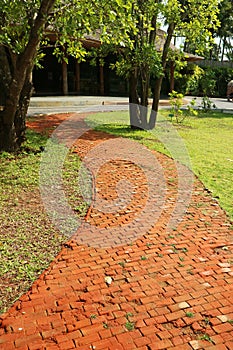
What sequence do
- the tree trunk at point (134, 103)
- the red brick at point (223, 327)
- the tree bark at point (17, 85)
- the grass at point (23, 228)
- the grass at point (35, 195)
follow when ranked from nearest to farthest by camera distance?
the red brick at point (223, 327)
the grass at point (23, 228)
the grass at point (35, 195)
the tree bark at point (17, 85)
the tree trunk at point (134, 103)

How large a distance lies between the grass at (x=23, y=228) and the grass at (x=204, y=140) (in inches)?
97.1

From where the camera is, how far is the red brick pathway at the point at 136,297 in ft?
8.56

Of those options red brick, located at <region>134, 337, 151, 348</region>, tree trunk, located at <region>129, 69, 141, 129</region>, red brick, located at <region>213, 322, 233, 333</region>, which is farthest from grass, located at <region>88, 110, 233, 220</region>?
red brick, located at <region>134, 337, 151, 348</region>

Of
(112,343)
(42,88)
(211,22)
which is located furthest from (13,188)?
(42,88)

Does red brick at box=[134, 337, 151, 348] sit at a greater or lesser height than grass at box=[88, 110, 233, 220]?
lesser

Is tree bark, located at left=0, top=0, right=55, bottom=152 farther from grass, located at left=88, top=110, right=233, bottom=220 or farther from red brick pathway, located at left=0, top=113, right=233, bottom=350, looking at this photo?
red brick pathway, located at left=0, top=113, right=233, bottom=350

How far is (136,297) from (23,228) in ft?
6.01

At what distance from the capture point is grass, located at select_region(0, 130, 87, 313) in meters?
3.32

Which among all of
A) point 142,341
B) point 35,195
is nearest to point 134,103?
point 35,195

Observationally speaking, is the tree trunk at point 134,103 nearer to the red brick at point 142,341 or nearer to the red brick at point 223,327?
the red brick at point 223,327

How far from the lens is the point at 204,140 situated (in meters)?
11.3

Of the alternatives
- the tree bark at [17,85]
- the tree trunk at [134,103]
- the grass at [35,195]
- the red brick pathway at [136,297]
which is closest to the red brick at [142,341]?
the red brick pathway at [136,297]

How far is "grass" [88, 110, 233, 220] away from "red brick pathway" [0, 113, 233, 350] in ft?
4.13

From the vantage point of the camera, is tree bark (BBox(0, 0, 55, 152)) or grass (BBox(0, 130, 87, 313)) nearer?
grass (BBox(0, 130, 87, 313))
